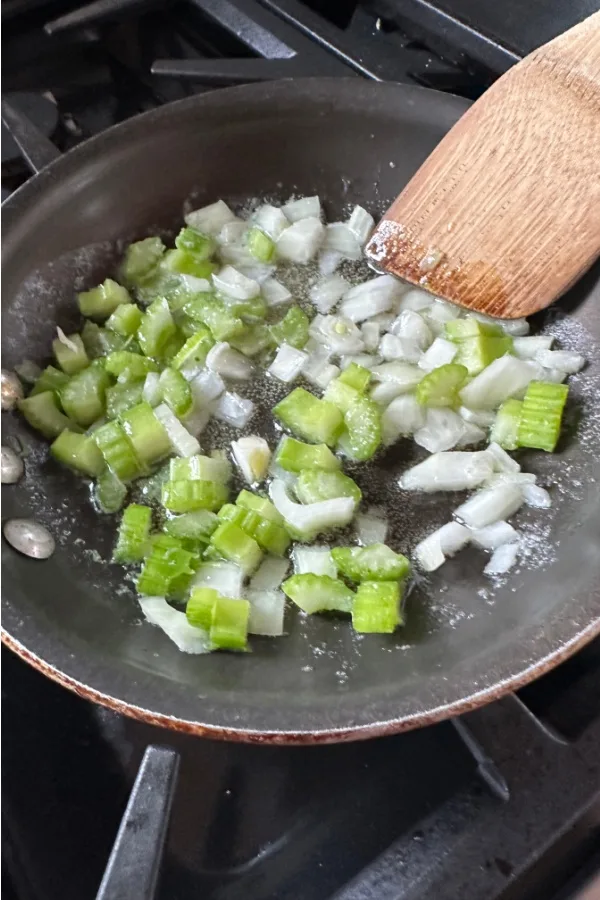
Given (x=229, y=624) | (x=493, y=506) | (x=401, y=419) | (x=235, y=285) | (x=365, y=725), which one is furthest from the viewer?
(x=235, y=285)

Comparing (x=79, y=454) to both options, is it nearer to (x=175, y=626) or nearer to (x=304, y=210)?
(x=175, y=626)

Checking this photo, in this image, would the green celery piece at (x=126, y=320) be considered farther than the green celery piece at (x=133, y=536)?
Yes

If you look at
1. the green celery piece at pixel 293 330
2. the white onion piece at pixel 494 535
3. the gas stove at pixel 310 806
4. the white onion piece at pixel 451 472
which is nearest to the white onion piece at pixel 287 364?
the green celery piece at pixel 293 330

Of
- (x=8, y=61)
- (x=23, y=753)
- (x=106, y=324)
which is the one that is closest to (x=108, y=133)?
(x=106, y=324)

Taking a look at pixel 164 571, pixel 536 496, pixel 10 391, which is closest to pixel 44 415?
pixel 10 391

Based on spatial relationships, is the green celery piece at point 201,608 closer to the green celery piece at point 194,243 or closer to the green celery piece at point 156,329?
the green celery piece at point 156,329

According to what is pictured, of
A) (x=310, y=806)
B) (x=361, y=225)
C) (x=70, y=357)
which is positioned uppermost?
(x=361, y=225)

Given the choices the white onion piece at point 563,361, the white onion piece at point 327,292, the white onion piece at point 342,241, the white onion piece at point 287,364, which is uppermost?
the white onion piece at point 563,361

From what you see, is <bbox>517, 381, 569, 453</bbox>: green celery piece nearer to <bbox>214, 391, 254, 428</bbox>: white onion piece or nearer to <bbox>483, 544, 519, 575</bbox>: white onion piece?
<bbox>483, 544, 519, 575</bbox>: white onion piece
